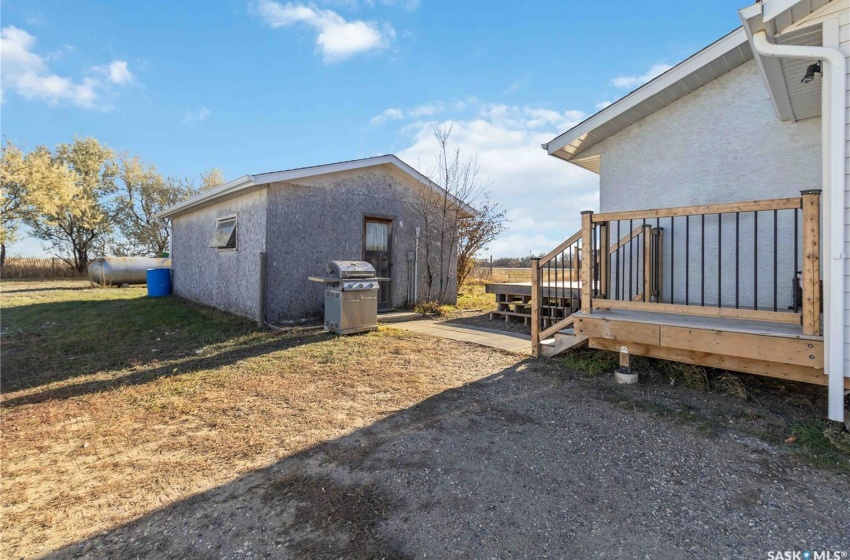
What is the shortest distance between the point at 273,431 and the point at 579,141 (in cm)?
579

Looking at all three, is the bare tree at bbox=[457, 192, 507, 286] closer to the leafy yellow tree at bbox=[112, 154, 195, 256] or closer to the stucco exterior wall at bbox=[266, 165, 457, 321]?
the stucco exterior wall at bbox=[266, 165, 457, 321]

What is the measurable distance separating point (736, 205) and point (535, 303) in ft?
7.50

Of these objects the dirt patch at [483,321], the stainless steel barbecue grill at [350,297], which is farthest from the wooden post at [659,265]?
the stainless steel barbecue grill at [350,297]

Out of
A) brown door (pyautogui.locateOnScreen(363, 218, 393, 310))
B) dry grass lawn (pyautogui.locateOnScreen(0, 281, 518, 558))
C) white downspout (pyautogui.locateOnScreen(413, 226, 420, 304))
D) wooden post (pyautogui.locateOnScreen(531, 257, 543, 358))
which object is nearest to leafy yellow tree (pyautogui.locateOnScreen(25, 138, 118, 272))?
dry grass lawn (pyautogui.locateOnScreen(0, 281, 518, 558))

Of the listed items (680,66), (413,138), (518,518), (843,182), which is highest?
(413,138)

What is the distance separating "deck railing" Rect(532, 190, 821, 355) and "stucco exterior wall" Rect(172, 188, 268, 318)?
568 cm

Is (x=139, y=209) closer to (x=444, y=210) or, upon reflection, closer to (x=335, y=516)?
(x=444, y=210)

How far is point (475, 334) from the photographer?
6691 millimetres

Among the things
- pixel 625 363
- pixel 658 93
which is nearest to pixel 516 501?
pixel 625 363

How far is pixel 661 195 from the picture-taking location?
5262mm

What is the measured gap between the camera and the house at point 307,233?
297 inches

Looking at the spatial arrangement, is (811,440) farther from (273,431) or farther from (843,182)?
(273,431)

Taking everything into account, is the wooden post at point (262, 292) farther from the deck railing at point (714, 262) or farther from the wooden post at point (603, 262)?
the wooden post at point (603, 262)

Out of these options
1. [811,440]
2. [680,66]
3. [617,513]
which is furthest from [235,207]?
[811,440]
